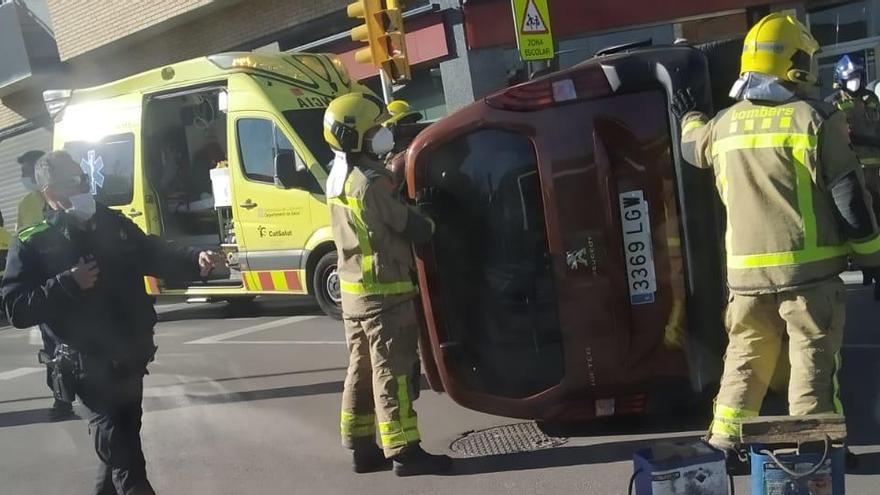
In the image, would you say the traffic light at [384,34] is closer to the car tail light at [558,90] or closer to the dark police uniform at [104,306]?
the car tail light at [558,90]

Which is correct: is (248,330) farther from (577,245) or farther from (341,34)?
(341,34)

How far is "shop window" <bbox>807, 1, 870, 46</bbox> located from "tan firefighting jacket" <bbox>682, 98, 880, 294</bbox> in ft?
33.6

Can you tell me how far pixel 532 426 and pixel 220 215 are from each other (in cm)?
615

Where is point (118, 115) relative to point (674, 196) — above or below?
above

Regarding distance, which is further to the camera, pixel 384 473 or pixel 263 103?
pixel 263 103

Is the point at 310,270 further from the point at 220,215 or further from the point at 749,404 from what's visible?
the point at 749,404

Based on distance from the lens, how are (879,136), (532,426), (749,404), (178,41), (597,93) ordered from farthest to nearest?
(178,41), (879,136), (532,426), (597,93), (749,404)

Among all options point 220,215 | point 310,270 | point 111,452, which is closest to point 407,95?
point 220,215

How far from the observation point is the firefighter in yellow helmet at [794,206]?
11.3 feet

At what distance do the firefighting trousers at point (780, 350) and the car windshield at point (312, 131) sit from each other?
5.50 meters

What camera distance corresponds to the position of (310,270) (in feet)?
28.9

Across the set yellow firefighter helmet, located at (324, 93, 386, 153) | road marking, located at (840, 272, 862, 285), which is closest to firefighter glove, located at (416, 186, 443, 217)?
yellow firefighter helmet, located at (324, 93, 386, 153)

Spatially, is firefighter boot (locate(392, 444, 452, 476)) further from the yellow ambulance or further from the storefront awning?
the storefront awning

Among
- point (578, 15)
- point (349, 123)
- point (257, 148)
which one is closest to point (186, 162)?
point (257, 148)
